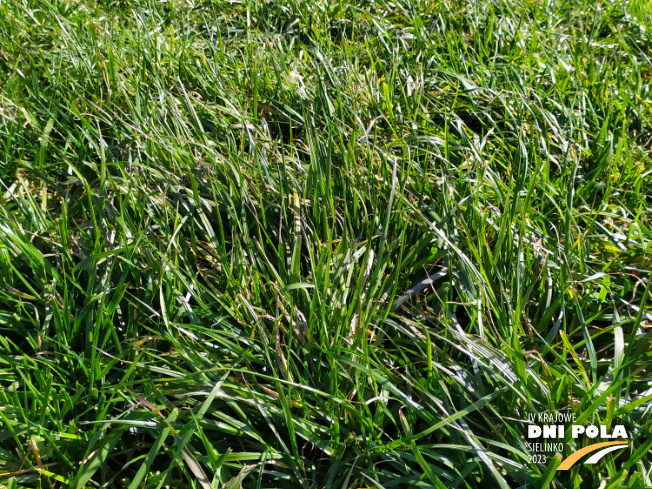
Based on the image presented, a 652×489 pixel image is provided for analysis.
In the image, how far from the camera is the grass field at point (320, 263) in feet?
4.06

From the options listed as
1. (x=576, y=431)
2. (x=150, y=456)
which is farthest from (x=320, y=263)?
(x=576, y=431)

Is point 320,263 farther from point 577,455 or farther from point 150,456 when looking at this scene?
point 577,455

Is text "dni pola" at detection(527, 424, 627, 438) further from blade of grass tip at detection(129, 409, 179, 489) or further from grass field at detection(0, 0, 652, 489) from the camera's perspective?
blade of grass tip at detection(129, 409, 179, 489)

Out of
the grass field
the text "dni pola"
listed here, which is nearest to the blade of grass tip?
the grass field

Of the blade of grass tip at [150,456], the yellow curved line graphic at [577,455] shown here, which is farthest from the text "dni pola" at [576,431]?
the blade of grass tip at [150,456]

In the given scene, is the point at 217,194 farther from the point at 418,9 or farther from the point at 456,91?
the point at 418,9

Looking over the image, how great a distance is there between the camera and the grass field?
1.24m

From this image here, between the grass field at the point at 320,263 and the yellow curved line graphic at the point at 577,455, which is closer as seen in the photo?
the yellow curved line graphic at the point at 577,455

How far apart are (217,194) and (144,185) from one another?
23 cm

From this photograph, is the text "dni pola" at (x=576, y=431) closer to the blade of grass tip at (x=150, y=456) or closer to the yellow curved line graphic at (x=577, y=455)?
the yellow curved line graphic at (x=577, y=455)

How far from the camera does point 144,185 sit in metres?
1.76

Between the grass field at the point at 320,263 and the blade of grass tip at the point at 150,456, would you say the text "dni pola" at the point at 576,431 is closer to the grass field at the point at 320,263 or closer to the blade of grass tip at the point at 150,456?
the grass field at the point at 320,263

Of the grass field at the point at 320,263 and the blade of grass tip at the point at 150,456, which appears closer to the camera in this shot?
the blade of grass tip at the point at 150,456

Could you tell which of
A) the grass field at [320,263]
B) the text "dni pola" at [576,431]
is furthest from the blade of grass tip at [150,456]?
the text "dni pola" at [576,431]
